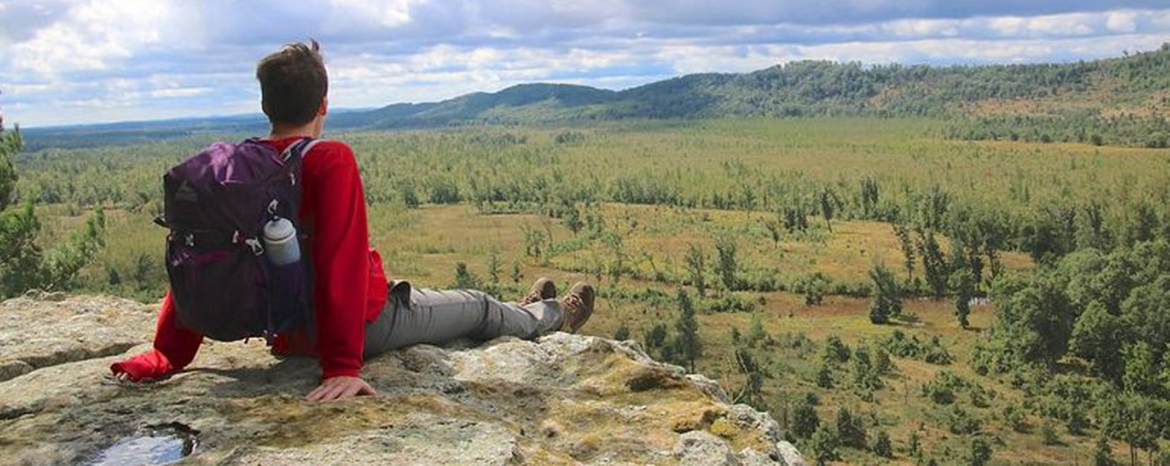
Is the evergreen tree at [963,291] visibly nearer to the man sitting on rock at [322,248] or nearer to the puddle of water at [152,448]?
the man sitting on rock at [322,248]

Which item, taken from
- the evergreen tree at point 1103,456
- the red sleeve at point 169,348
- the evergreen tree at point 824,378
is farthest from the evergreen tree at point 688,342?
the red sleeve at point 169,348

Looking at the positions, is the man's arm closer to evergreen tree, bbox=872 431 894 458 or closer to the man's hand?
the man's hand

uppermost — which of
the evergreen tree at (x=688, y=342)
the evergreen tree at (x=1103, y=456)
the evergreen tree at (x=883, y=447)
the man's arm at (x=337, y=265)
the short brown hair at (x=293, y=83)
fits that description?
the short brown hair at (x=293, y=83)

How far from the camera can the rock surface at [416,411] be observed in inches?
120

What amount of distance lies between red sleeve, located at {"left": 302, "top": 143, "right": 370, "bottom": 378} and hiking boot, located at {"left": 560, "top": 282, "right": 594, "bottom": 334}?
2.17 metres

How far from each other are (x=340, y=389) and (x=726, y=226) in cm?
9350

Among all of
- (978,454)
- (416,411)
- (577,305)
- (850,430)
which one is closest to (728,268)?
(850,430)

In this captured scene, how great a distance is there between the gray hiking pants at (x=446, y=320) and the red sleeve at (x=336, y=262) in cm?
48

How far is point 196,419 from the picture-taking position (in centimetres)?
328

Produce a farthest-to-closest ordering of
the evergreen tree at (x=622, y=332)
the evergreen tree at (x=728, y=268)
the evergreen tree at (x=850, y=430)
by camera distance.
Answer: the evergreen tree at (x=728, y=268)
the evergreen tree at (x=622, y=332)
the evergreen tree at (x=850, y=430)

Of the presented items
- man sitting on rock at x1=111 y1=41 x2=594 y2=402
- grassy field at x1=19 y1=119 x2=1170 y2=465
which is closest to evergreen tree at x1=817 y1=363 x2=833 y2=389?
grassy field at x1=19 y1=119 x2=1170 y2=465

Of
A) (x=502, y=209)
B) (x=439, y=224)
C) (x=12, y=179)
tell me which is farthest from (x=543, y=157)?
(x=12, y=179)

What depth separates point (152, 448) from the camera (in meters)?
3.09

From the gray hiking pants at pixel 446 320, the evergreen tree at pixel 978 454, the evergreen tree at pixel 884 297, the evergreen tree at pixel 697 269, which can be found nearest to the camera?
the gray hiking pants at pixel 446 320
